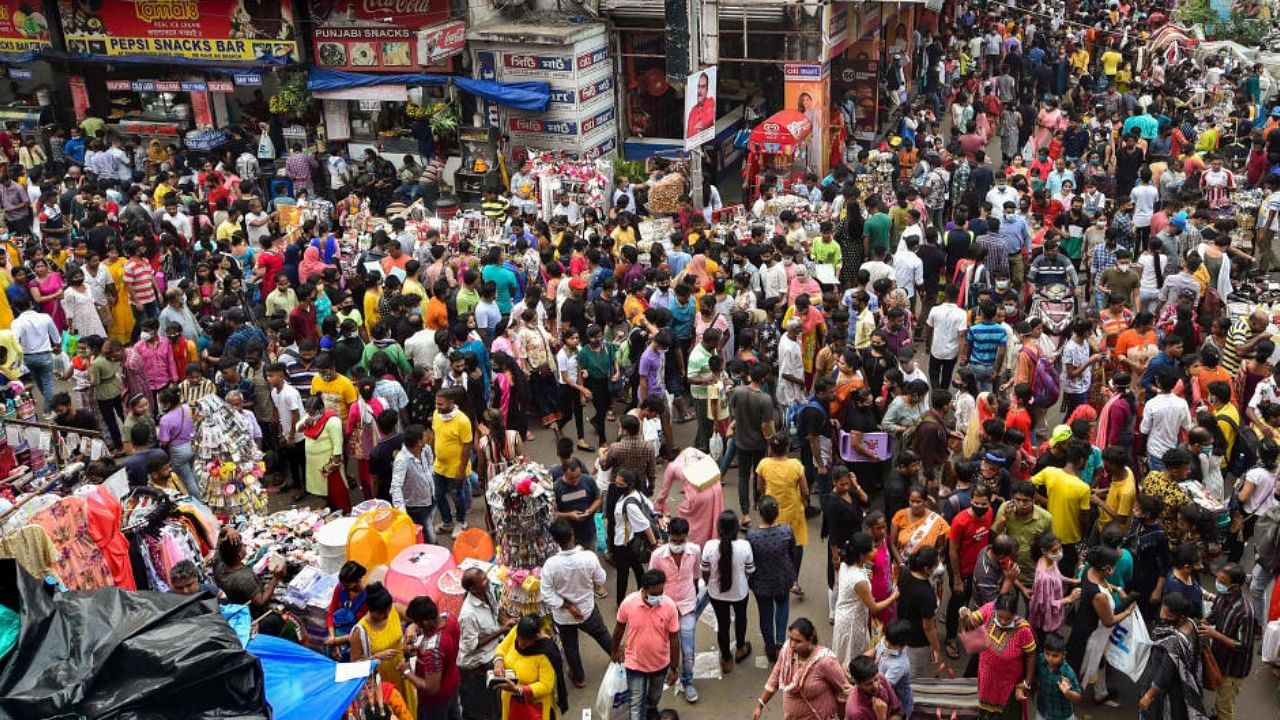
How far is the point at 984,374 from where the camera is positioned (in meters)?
10.7

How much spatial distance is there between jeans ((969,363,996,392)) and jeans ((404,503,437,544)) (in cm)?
493

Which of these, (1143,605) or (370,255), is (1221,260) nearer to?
(1143,605)

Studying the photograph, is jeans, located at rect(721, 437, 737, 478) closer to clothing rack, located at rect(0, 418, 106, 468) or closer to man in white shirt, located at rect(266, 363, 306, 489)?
man in white shirt, located at rect(266, 363, 306, 489)

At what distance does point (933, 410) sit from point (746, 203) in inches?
367

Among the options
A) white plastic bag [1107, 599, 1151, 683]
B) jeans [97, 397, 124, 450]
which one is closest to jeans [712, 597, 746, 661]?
white plastic bag [1107, 599, 1151, 683]

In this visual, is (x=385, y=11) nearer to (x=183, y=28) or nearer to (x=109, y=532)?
(x=183, y=28)

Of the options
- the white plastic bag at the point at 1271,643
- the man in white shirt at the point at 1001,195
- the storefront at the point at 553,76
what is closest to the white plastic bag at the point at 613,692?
the white plastic bag at the point at 1271,643

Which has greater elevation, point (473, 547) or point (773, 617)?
point (473, 547)

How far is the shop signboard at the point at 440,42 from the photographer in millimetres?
17859

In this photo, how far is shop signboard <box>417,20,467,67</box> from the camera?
1786 cm

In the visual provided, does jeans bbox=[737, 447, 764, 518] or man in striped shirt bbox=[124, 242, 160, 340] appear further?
man in striped shirt bbox=[124, 242, 160, 340]

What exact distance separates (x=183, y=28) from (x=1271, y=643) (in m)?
18.7

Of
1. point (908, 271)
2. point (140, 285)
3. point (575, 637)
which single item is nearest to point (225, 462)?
point (575, 637)

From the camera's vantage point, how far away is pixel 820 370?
35.0 feet
